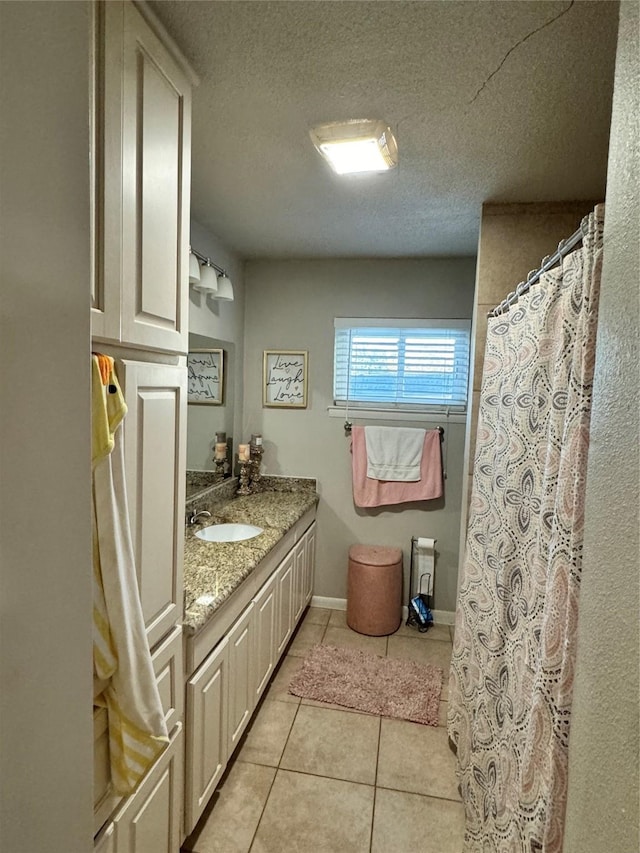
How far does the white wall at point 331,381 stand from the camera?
3.01 meters

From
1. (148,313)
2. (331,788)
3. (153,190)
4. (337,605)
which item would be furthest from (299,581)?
(153,190)

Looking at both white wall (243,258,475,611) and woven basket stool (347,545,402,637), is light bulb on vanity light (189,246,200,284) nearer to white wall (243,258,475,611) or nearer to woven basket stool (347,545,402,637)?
white wall (243,258,475,611)

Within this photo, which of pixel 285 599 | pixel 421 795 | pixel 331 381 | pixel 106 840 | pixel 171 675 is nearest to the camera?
pixel 106 840

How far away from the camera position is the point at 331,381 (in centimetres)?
316

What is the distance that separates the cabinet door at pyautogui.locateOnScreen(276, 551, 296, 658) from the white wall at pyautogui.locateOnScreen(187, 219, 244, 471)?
0.78 meters

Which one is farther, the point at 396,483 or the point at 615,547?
the point at 396,483

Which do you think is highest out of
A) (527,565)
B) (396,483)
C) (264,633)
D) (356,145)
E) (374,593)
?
(356,145)

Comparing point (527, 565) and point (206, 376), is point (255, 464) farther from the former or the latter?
point (527, 565)

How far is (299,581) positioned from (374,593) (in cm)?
50

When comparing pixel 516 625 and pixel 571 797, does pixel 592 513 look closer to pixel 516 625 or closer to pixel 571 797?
pixel 571 797

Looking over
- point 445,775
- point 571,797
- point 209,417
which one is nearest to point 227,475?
point 209,417

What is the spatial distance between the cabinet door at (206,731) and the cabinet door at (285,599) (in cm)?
71

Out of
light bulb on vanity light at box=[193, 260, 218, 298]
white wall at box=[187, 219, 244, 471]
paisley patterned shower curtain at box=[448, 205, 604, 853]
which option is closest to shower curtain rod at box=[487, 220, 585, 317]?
paisley patterned shower curtain at box=[448, 205, 604, 853]

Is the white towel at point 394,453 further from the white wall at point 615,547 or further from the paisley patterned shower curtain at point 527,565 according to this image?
the white wall at point 615,547
